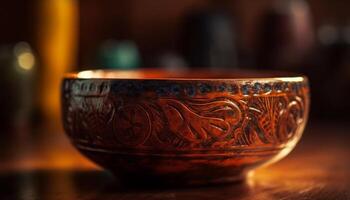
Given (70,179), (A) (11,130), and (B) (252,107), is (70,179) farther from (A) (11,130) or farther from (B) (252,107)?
(A) (11,130)

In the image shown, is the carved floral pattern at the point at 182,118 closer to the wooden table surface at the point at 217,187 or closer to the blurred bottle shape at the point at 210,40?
the wooden table surface at the point at 217,187

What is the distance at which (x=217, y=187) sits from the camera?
2.09 ft

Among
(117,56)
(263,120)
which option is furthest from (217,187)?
(117,56)

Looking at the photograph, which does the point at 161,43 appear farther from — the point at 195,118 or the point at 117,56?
the point at 195,118

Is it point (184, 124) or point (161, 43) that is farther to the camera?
point (161, 43)

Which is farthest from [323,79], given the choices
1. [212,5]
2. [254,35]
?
[212,5]

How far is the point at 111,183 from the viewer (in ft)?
2.22

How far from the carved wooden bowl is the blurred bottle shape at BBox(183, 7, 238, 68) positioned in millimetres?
890

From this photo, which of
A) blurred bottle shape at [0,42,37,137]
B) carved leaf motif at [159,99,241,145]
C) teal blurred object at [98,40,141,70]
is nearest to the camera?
carved leaf motif at [159,99,241,145]

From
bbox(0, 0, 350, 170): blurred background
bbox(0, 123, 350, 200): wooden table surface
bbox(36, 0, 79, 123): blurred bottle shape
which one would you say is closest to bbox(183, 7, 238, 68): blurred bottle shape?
bbox(0, 0, 350, 170): blurred background

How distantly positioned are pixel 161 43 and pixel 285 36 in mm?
317

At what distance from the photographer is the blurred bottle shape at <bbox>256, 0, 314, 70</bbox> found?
59.6 inches

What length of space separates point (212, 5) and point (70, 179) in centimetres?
105

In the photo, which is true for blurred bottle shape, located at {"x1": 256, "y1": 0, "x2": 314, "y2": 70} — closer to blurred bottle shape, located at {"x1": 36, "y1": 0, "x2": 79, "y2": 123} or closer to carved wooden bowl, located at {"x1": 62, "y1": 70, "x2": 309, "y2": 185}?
blurred bottle shape, located at {"x1": 36, "y1": 0, "x2": 79, "y2": 123}
